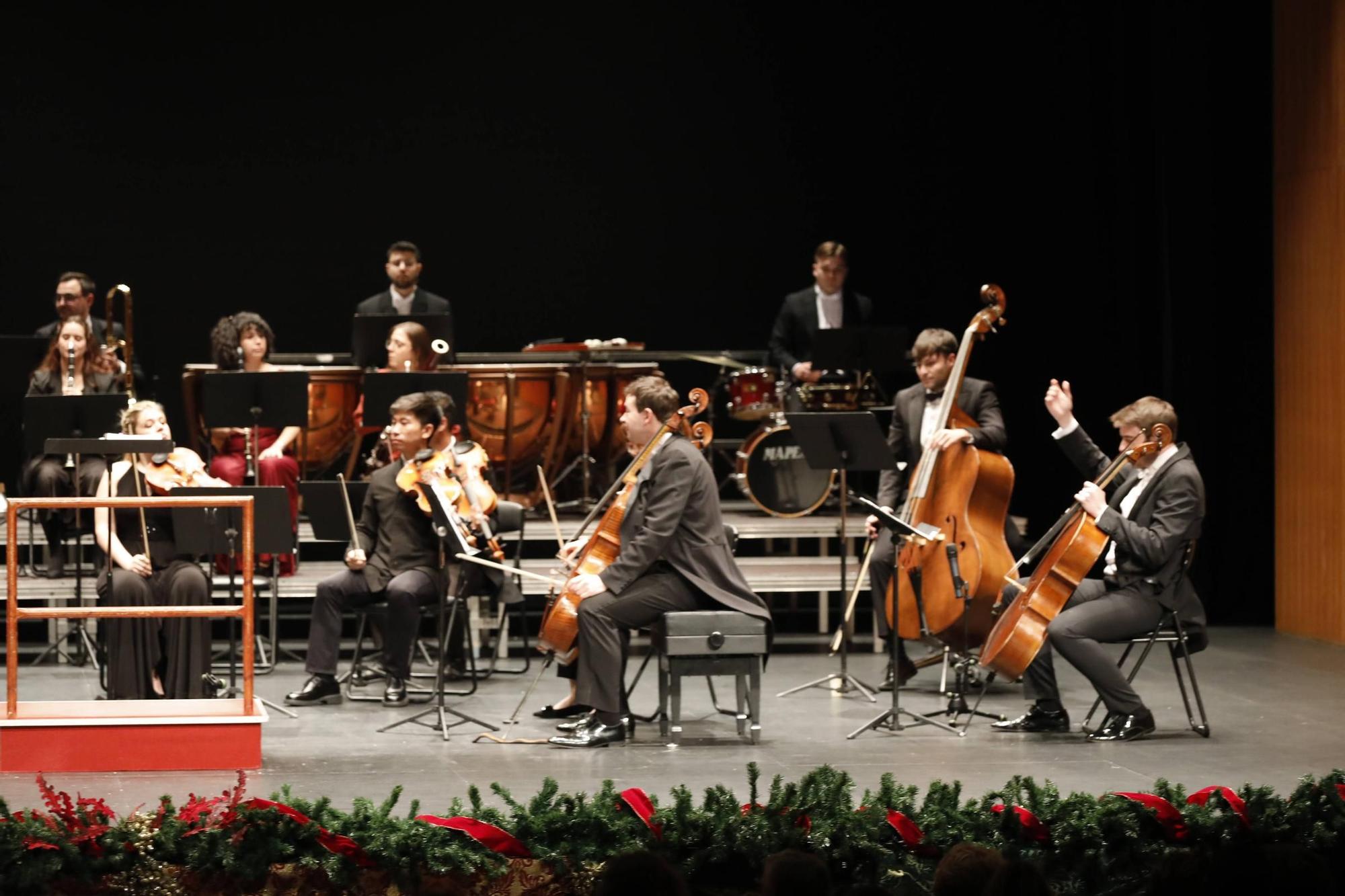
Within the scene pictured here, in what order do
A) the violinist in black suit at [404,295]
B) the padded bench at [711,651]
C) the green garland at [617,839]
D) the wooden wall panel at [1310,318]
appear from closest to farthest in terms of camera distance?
the green garland at [617,839], the padded bench at [711,651], the wooden wall panel at [1310,318], the violinist in black suit at [404,295]

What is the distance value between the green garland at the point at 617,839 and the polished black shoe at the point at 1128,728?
249 cm

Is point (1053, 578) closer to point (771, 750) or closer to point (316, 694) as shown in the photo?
point (771, 750)

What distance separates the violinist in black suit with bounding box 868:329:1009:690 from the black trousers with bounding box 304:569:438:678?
2.04 m

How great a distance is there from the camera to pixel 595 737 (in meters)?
7.16

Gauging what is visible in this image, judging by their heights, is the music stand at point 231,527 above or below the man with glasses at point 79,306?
below

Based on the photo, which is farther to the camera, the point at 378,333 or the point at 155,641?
the point at 378,333

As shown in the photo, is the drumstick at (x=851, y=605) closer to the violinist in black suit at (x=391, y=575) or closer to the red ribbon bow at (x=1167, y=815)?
the violinist in black suit at (x=391, y=575)

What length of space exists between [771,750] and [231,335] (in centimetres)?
411

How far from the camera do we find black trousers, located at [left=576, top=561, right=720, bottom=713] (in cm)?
723

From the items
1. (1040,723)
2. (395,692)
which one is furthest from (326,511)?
(1040,723)

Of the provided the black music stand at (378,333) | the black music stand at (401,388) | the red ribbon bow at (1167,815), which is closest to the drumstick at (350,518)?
the black music stand at (401,388)

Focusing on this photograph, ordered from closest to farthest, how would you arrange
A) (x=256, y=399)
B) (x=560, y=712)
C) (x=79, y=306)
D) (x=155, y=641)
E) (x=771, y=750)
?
1. (x=771, y=750)
2. (x=155, y=641)
3. (x=560, y=712)
4. (x=256, y=399)
5. (x=79, y=306)

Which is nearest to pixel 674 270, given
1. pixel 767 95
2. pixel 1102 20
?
pixel 767 95

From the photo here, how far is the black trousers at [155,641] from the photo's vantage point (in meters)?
7.49
